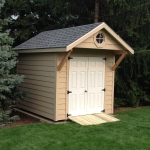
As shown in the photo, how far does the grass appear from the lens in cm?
573

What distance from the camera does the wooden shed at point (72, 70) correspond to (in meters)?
7.82

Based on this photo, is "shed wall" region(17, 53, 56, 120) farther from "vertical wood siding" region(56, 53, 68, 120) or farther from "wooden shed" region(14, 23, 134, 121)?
"vertical wood siding" region(56, 53, 68, 120)

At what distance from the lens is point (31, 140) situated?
238 inches

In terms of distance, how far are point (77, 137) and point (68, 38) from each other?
3130mm

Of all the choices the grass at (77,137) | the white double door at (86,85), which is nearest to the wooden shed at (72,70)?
the white double door at (86,85)

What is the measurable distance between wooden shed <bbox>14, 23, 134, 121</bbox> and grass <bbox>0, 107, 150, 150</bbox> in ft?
3.06

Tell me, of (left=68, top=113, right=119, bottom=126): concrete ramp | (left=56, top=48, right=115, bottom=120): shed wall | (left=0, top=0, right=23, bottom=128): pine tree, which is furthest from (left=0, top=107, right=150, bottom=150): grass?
(left=0, top=0, right=23, bottom=128): pine tree

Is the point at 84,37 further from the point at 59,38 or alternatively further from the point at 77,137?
the point at 77,137

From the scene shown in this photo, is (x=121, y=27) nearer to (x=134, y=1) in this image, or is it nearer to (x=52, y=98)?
(x=134, y=1)

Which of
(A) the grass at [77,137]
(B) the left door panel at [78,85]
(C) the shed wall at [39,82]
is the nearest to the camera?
(A) the grass at [77,137]

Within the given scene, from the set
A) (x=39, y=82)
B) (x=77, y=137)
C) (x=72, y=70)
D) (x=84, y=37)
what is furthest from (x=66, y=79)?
(x=77, y=137)

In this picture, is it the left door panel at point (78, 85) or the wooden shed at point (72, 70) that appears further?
the left door panel at point (78, 85)

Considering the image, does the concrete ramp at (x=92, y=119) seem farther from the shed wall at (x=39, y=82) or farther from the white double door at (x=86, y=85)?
the shed wall at (x=39, y=82)

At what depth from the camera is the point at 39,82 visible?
8.65 m
